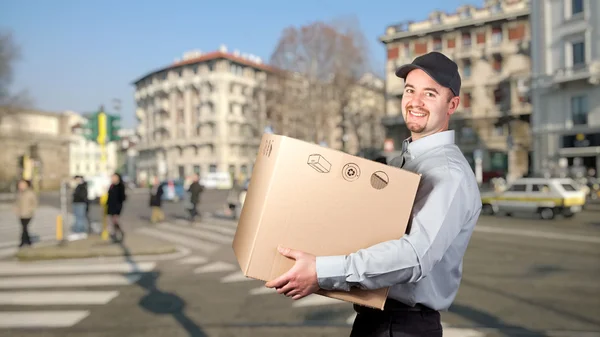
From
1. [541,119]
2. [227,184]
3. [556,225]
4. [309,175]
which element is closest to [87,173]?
[227,184]

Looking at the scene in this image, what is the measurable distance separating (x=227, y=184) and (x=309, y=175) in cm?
5435

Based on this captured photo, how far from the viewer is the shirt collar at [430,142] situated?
1902 millimetres

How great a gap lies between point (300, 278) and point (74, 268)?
8608 millimetres

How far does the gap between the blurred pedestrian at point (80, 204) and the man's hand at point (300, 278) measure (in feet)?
44.3

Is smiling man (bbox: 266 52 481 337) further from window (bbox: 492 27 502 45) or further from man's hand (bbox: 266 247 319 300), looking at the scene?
window (bbox: 492 27 502 45)

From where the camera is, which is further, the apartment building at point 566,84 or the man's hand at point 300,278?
the apartment building at point 566,84

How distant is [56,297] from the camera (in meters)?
6.76

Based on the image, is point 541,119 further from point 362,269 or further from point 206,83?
Answer: point 206,83

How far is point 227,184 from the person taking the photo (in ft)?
182

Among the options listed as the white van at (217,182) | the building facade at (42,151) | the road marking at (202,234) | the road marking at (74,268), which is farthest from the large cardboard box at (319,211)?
the building facade at (42,151)

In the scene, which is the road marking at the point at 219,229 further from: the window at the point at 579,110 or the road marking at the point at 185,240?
the window at the point at 579,110

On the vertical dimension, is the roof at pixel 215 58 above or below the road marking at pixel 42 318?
above


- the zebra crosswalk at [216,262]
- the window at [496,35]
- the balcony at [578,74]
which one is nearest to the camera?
the zebra crosswalk at [216,262]

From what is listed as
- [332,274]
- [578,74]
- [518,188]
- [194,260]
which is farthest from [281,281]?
[578,74]
